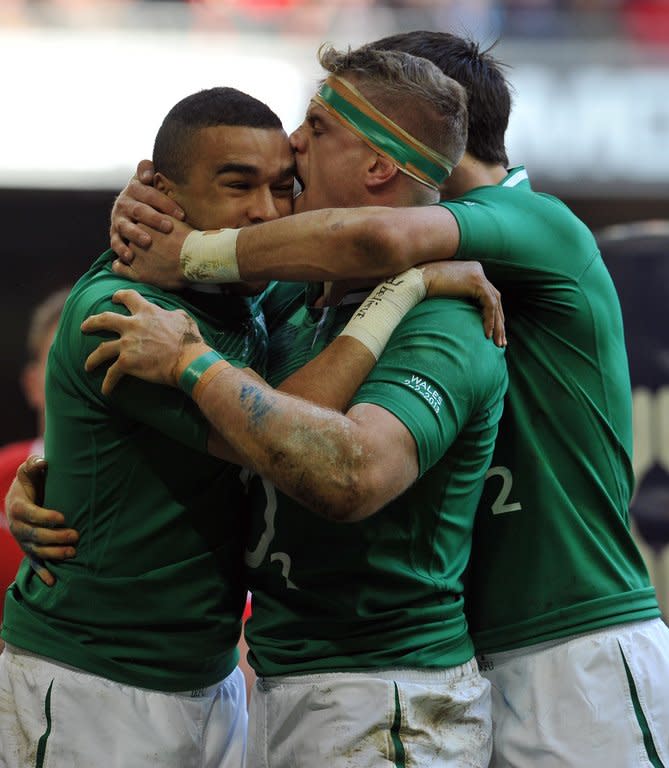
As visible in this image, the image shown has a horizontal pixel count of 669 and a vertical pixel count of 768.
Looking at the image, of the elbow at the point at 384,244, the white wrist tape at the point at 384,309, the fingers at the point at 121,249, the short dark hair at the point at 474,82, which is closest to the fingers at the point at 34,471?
the fingers at the point at 121,249

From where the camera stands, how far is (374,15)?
6750mm

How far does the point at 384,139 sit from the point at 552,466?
0.83m

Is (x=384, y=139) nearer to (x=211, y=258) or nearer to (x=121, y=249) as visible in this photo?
(x=211, y=258)

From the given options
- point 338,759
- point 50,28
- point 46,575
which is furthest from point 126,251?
point 50,28

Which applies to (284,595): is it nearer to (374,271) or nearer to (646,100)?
(374,271)

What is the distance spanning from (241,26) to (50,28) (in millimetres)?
1020

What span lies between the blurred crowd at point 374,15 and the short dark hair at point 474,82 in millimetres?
3481

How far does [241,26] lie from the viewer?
664cm

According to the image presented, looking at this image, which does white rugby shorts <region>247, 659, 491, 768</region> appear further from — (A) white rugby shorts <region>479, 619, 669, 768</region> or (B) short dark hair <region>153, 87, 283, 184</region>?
(B) short dark hair <region>153, 87, 283, 184</region>

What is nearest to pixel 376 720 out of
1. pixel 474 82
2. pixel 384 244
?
pixel 384 244

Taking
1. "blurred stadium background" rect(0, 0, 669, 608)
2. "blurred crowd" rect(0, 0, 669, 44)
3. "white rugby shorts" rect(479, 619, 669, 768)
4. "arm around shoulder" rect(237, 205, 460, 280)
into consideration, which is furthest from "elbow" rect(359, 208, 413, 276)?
"blurred crowd" rect(0, 0, 669, 44)

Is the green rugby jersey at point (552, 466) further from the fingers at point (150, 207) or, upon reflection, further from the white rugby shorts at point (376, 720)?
the fingers at point (150, 207)

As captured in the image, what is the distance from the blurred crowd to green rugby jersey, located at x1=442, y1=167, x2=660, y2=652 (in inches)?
160

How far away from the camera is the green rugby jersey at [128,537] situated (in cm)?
255
